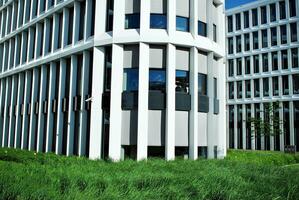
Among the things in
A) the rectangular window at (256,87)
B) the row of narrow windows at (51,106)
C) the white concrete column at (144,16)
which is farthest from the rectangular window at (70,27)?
the rectangular window at (256,87)

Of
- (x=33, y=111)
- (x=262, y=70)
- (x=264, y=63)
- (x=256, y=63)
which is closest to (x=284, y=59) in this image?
(x=264, y=63)

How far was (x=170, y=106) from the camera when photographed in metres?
25.0

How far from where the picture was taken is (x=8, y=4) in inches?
1779

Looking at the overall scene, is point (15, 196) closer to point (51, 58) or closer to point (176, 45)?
point (176, 45)

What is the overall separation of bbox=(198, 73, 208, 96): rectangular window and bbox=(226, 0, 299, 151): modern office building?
28.3 m

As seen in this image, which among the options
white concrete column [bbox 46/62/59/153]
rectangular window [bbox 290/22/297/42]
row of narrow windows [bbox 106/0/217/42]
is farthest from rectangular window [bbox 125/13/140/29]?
rectangular window [bbox 290/22/297/42]

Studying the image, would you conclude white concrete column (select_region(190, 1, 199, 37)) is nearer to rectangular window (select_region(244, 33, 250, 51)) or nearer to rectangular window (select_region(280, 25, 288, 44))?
rectangular window (select_region(280, 25, 288, 44))

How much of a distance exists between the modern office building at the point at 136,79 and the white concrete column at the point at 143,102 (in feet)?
0.23

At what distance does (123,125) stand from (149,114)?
→ 2066mm

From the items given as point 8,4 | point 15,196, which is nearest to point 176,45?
point 15,196

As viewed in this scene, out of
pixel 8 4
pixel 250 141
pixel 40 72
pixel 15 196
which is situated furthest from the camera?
pixel 250 141

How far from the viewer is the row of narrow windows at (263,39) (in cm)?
5841

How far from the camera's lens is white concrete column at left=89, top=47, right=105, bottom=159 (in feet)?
84.2

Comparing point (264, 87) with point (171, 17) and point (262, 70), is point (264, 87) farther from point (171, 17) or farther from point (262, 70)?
point (171, 17)
